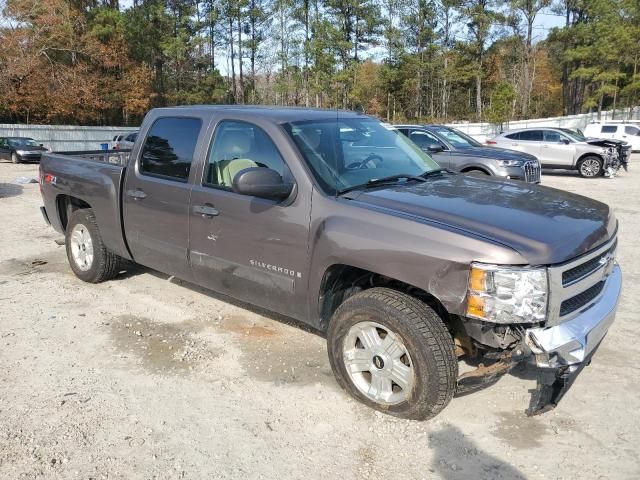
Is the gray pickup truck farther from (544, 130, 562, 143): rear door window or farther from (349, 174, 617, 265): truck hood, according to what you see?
(544, 130, 562, 143): rear door window

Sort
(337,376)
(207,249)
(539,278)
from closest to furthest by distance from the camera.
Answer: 1. (539,278)
2. (337,376)
3. (207,249)

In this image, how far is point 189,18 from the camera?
4666 cm

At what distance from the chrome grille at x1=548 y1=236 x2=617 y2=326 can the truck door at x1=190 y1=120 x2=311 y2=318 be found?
1.52m

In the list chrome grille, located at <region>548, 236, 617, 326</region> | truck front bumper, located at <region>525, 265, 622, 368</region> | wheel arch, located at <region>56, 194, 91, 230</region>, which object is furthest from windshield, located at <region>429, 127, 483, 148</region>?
truck front bumper, located at <region>525, 265, 622, 368</region>

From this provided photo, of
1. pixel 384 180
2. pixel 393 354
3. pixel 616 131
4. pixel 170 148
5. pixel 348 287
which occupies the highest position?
pixel 616 131

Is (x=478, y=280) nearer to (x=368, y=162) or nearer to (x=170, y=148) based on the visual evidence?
(x=368, y=162)

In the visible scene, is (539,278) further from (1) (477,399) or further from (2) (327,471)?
(2) (327,471)

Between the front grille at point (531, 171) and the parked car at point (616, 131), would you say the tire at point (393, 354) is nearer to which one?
the front grille at point (531, 171)

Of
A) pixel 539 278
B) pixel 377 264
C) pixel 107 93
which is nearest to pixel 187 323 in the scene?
pixel 377 264

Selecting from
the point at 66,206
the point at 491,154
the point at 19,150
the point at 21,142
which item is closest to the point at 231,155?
the point at 66,206

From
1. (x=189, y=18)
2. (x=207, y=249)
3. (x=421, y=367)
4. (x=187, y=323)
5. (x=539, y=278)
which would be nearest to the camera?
(x=539, y=278)

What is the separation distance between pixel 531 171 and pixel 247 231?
376 inches

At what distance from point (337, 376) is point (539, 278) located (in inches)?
57.1

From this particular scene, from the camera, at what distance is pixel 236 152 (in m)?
4.12
